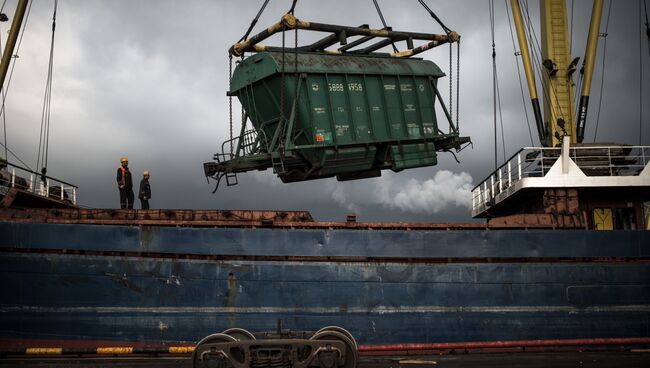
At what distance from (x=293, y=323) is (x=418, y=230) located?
4.16 m

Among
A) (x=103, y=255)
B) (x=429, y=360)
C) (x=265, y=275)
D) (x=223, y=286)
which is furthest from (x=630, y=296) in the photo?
(x=103, y=255)

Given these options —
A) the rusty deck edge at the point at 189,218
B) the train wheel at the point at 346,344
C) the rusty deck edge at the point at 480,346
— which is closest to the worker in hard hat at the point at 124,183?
the rusty deck edge at the point at 189,218

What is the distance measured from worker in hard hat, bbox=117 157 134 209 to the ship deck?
5344mm

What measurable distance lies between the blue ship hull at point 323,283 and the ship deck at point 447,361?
3.92 feet

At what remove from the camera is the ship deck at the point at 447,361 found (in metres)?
12.1

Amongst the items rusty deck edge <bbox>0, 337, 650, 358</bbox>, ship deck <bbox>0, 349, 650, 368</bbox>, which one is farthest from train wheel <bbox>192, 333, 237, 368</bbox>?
rusty deck edge <bbox>0, 337, 650, 358</bbox>

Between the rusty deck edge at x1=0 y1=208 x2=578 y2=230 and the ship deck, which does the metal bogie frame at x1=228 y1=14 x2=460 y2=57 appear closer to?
the rusty deck edge at x1=0 y1=208 x2=578 y2=230

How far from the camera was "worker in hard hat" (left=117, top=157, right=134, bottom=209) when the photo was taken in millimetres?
17328

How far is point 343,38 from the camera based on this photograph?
17.7 meters

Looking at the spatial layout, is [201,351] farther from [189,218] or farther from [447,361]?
[189,218]

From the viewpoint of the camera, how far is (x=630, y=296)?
16156mm

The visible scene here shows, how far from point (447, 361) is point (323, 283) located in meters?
3.69

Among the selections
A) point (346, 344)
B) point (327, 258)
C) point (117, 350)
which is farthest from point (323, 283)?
point (346, 344)

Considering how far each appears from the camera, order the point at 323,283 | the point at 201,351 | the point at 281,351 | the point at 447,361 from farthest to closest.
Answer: the point at 323,283 → the point at 447,361 → the point at 201,351 → the point at 281,351
